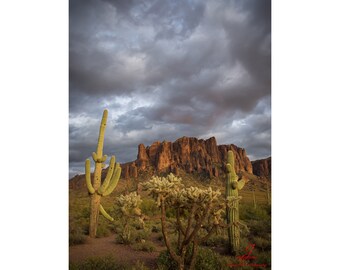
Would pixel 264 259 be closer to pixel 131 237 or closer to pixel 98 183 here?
pixel 131 237

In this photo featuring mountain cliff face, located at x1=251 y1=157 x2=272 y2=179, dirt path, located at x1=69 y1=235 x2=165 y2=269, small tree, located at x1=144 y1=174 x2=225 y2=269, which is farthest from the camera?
mountain cliff face, located at x1=251 y1=157 x2=272 y2=179

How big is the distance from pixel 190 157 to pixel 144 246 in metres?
1.83

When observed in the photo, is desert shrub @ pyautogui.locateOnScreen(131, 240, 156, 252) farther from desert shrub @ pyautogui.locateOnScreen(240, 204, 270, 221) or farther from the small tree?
desert shrub @ pyautogui.locateOnScreen(240, 204, 270, 221)

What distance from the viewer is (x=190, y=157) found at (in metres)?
6.17

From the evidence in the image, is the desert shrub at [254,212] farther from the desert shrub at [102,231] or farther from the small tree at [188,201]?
the desert shrub at [102,231]

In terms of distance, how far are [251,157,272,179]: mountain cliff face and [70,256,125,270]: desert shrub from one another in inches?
112

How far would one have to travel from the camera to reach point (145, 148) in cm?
596

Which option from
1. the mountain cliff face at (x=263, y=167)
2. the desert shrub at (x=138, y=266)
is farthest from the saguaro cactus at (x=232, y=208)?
the desert shrub at (x=138, y=266)

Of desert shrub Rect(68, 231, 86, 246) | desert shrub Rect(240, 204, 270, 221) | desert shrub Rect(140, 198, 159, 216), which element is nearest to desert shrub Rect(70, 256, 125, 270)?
desert shrub Rect(68, 231, 86, 246)

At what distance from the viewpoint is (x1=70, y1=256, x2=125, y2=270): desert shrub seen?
518cm

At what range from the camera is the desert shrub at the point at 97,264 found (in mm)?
5176

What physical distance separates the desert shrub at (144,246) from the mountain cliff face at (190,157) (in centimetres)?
138
